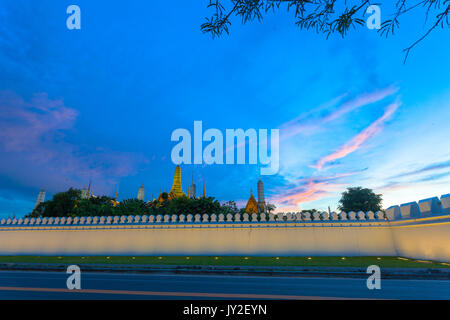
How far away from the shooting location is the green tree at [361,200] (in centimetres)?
3400

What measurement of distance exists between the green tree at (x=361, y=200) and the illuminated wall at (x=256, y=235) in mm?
26840

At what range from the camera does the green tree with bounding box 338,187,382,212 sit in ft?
112

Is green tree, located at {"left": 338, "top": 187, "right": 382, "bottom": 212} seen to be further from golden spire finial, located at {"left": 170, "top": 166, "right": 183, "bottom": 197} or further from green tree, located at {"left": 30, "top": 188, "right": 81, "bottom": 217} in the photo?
golden spire finial, located at {"left": 170, "top": 166, "right": 183, "bottom": 197}

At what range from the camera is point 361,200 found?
3466 cm

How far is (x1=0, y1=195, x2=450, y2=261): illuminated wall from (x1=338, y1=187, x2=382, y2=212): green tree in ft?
88.1

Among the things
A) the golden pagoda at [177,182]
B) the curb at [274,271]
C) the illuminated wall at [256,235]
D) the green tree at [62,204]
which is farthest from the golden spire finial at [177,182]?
the curb at [274,271]

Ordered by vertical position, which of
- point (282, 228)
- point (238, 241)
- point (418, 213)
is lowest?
point (238, 241)

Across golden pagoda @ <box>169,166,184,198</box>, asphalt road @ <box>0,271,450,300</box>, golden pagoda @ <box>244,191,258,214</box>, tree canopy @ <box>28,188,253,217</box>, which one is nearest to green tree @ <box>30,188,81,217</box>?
tree canopy @ <box>28,188,253,217</box>

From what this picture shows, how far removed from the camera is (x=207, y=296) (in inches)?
167

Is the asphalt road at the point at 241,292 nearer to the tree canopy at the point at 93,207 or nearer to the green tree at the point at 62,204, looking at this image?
the tree canopy at the point at 93,207

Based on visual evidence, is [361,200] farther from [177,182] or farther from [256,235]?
[177,182]
